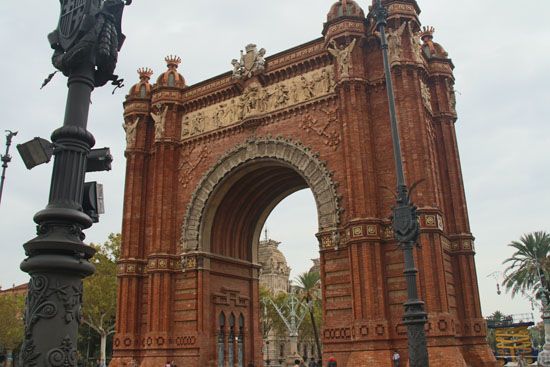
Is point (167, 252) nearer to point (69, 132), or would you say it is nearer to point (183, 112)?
point (183, 112)

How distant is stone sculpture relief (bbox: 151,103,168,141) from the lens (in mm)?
26891

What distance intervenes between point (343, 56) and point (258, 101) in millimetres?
5036

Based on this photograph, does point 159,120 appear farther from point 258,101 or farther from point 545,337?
point 545,337

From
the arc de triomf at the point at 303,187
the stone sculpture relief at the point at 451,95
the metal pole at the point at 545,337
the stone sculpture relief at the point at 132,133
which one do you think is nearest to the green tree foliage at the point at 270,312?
the arc de triomf at the point at 303,187

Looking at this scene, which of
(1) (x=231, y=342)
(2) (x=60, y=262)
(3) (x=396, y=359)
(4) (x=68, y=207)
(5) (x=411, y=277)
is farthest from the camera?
(1) (x=231, y=342)

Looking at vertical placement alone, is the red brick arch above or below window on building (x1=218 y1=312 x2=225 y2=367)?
above

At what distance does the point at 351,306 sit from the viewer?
19.7 metres

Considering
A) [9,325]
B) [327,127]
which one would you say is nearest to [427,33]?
[327,127]

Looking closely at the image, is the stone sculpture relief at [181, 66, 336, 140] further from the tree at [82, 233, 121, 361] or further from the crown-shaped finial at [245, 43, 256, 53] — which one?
the tree at [82, 233, 121, 361]

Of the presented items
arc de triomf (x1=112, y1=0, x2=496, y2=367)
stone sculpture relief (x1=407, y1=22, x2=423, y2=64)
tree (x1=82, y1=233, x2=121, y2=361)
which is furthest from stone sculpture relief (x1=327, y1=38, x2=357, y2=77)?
tree (x1=82, y1=233, x2=121, y2=361)

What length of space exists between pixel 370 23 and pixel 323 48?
2.35 meters

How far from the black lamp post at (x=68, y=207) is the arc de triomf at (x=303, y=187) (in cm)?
1552

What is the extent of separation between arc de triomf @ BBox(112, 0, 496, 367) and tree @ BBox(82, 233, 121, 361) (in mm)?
16473

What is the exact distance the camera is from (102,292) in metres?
40.8
